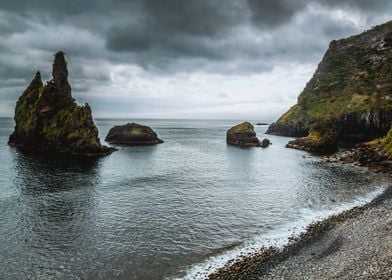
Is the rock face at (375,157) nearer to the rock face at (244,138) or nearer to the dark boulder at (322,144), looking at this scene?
the dark boulder at (322,144)

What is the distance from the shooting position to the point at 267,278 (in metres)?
26.0

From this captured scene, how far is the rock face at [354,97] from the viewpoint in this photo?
5466 inches

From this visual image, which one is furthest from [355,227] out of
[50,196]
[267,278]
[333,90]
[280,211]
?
[333,90]

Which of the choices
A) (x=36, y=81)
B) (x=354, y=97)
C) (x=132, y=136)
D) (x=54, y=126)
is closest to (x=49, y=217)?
(x=54, y=126)

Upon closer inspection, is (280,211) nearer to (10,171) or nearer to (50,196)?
(50,196)

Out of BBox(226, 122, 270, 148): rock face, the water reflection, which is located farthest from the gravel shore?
BBox(226, 122, 270, 148): rock face

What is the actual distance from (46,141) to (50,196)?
58.3 meters

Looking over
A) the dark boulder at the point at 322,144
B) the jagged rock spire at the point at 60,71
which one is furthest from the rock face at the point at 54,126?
the dark boulder at the point at 322,144

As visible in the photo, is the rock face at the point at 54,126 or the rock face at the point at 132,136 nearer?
the rock face at the point at 54,126

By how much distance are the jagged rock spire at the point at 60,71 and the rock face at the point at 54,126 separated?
2269 centimetres

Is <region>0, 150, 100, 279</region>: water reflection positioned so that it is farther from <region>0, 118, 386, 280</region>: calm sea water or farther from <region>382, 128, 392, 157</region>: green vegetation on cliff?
<region>382, 128, 392, 157</region>: green vegetation on cliff

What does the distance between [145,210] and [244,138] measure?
97549 millimetres

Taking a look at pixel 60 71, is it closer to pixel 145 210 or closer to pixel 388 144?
pixel 145 210

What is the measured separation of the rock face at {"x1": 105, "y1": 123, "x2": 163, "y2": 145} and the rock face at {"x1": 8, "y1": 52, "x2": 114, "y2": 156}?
1164 inches
